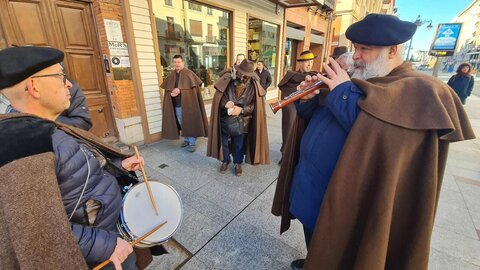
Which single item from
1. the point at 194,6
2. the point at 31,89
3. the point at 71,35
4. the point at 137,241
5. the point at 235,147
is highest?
the point at 194,6

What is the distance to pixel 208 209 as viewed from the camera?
302 cm

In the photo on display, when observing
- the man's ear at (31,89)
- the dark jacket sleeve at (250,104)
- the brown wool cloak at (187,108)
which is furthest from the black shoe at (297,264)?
the brown wool cloak at (187,108)

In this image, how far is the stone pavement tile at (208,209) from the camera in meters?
2.85

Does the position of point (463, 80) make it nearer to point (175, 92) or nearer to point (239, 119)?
point (239, 119)

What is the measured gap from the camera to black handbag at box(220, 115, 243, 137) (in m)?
3.58

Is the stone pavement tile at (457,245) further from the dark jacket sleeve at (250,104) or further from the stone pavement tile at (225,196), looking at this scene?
the dark jacket sleeve at (250,104)

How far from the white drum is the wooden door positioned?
371 centimetres

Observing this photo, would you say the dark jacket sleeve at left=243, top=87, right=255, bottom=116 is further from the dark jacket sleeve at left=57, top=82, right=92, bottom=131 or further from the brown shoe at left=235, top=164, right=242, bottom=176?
the dark jacket sleeve at left=57, top=82, right=92, bottom=131

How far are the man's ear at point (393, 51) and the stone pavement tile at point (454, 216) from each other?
2.72 metres

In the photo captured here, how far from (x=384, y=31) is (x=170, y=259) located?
102 inches

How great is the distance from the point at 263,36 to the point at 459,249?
27.0 ft

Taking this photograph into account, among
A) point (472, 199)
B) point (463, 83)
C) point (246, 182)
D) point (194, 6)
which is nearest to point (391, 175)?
point (246, 182)

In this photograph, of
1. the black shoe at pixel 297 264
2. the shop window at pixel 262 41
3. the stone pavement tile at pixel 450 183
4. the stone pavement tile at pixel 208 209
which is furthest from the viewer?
the shop window at pixel 262 41

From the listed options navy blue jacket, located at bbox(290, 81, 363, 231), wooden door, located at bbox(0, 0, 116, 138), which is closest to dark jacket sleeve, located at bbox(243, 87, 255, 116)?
navy blue jacket, located at bbox(290, 81, 363, 231)
